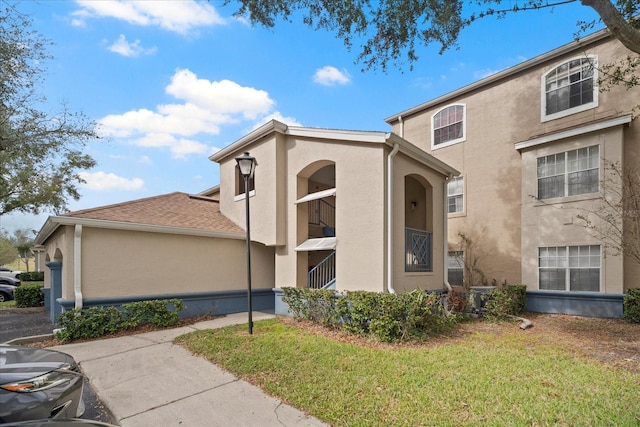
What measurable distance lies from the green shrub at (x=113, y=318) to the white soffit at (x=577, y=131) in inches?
482

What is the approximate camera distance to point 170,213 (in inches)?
425

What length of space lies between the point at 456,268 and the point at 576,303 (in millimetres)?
4033

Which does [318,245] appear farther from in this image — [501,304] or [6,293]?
[6,293]

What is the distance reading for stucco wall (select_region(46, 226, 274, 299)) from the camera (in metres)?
8.35

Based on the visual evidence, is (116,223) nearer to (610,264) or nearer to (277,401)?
(277,401)

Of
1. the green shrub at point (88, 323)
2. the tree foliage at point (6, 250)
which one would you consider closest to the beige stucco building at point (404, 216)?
the green shrub at point (88, 323)

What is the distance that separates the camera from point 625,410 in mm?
3855

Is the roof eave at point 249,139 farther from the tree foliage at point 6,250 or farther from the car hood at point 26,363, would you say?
the tree foliage at point 6,250

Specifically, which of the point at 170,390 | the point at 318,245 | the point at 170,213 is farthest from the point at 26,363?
the point at 170,213

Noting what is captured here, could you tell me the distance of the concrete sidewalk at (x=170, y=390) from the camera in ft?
12.9

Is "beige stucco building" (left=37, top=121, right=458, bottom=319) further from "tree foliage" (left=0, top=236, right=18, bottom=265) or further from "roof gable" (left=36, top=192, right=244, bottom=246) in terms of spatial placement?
"tree foliage" (left=0, top=236, right=18, bottom=265)

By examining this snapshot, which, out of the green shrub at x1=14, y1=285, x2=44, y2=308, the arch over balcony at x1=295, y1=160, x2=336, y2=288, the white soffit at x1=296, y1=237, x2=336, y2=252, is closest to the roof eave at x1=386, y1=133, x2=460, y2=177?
the arch over balcony at x1=295, y1=160, x2=336, y2=288

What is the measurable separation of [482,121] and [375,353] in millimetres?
10810

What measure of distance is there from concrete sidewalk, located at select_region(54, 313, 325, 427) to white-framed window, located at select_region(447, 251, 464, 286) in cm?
1071
